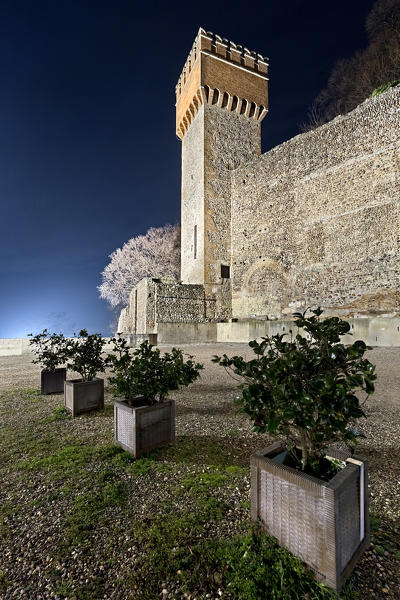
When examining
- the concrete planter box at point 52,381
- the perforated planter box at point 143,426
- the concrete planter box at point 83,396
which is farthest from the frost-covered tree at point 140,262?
the perforated planter box at point 143,426

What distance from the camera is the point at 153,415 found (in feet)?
8.47

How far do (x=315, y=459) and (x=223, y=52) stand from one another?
841 inches

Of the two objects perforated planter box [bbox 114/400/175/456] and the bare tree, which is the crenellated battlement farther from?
perforated planter box [bbox 114/400/175/456]

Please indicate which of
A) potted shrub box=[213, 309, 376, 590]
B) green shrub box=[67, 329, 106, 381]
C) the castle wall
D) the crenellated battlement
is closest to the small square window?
the castle wall

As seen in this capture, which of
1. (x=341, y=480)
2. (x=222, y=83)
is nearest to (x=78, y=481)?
(x=341, y=480)

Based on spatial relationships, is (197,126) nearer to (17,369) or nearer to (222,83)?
(222,83)

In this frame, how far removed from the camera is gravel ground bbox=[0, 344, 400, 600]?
1.29 metres

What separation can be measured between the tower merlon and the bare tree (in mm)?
5531

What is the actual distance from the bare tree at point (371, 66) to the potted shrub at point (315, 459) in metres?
20.5

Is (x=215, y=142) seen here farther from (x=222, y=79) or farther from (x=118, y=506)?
(x=118, y=506)

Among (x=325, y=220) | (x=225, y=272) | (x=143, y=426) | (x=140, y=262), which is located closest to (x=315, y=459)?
(x=143, y=426)

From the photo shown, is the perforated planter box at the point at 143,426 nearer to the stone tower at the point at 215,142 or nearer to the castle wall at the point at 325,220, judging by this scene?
the castle wall at the point at 325,220

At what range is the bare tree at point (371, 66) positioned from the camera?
15.1 metres

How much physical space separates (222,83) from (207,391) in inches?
722
